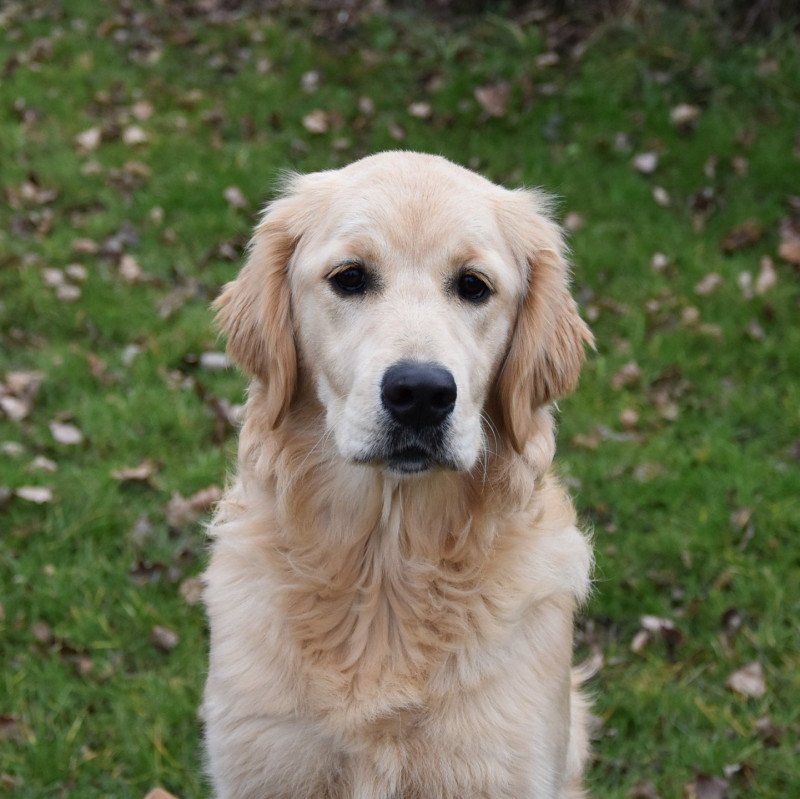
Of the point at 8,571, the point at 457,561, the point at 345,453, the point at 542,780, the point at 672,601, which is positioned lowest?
the point at 8,571

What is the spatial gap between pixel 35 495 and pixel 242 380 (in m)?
1.32

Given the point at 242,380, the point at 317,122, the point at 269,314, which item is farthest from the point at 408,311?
the point at 317,122

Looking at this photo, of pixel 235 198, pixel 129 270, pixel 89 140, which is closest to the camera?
pixel 129 270

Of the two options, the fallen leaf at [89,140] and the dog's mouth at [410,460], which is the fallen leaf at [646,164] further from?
the dog's mouth at [410,460]

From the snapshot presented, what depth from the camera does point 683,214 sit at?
273 inches

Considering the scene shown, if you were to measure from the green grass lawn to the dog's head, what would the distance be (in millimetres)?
1543

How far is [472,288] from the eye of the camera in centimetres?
296

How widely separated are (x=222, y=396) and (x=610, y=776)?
277cm

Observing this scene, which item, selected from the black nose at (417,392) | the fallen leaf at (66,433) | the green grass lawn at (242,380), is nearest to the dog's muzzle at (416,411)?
the black nose at (417,392)

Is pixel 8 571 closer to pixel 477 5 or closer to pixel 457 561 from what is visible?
pixel 457 561

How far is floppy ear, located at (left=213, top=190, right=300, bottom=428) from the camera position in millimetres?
3072

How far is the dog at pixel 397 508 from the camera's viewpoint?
2.83 m

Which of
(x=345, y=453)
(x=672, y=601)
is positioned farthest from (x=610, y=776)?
(x=345, y=453)

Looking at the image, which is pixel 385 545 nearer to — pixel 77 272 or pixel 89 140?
pixel 77 272
